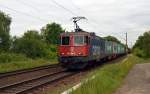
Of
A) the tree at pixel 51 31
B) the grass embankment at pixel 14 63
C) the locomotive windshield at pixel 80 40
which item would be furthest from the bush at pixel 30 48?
the tree at pixel 51 31

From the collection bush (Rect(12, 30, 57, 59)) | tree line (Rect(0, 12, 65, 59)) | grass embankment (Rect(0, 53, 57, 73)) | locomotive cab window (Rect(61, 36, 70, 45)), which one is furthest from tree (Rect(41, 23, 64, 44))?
locomotive cab window (Rect(61, 36, 70, 45))

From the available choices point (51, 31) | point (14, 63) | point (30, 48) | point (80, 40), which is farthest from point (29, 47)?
point (51, 31)

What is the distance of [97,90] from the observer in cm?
1309

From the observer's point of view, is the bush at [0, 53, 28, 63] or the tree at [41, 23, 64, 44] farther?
the tree at [41, 23, 64, 44]

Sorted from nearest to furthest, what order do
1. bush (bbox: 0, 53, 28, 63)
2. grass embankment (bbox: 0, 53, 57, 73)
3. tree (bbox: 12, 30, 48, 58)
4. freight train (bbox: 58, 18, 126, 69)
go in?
freight train (bbox: 58, 18, 126, 69), grass embankment (bbox: 0, 53, 57, 73), bush (bbox: 0, 53, 28, 63), tree (bbox: 12, 30, 48, 58)

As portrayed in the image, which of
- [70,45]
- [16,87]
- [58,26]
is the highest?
[58,26]

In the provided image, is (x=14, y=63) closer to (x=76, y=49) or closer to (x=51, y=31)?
(x=76, y=49)

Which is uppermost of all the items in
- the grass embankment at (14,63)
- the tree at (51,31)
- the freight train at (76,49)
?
the tree at (51,31)

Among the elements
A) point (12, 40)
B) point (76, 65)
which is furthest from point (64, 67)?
point (12, 40)

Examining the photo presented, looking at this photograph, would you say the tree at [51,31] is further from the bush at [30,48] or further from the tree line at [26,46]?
the bush at [30,48]

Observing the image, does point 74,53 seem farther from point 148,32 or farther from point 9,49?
point 148,32

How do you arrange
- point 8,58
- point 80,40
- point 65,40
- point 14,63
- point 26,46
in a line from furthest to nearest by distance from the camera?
point 26,46, point 8,58, point 14,63, point 65,40, point 80,40

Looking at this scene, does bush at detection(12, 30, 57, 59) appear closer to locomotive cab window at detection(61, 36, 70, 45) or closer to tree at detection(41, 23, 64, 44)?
locomotive cab window at detection(61, 36, 70, 45)

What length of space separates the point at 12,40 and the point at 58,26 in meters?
40.6
